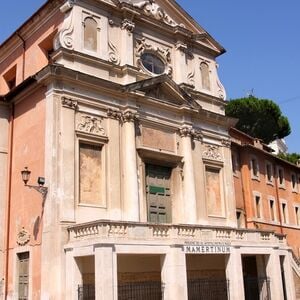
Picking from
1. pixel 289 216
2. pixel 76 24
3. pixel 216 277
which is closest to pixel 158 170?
pixel 216 277

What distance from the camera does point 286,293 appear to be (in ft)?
69.4

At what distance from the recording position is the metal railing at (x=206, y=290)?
67.0ft

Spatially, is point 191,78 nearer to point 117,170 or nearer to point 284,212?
point 117,170

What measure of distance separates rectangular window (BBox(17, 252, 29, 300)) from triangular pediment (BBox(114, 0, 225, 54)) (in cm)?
1241

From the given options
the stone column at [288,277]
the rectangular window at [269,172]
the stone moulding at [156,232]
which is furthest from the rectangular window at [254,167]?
the stone moulding at [156,232]

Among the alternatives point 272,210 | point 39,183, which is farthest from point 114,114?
point 272,210

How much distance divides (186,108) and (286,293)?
31.9 feet

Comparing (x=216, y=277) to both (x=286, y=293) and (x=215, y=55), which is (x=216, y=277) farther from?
(x=215, y=55)

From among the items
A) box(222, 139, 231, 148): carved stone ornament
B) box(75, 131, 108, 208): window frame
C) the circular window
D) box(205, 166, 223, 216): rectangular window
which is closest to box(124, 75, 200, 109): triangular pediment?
the circular window

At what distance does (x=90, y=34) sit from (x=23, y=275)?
10668 mm

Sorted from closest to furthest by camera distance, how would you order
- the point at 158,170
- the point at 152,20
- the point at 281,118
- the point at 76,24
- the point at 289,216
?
the point at 76,24 → the point at 158,170 → the point at 152,20 → the point at 289,216 → the point at 281,118

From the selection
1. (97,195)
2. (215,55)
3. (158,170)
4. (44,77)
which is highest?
(215,55)

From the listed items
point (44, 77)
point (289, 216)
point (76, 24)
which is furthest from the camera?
point (289, 216)

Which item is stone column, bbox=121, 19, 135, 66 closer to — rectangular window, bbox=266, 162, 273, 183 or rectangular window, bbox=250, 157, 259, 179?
rectangular window, bbox=250, 157, 259, 179
